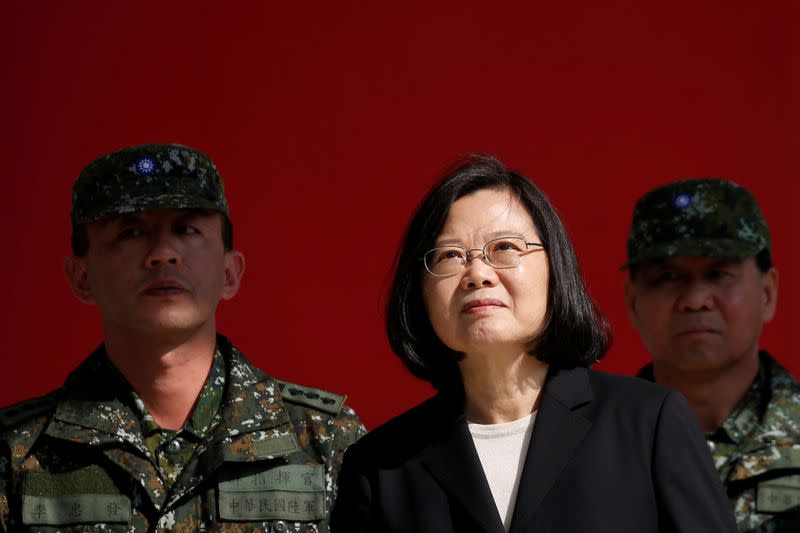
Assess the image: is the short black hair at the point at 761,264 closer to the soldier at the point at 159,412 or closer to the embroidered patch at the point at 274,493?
the soldier at the point at 159,412

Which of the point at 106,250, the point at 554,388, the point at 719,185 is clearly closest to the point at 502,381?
the point at 554,388

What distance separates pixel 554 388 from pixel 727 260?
3.61ft

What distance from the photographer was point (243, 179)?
12.5ft

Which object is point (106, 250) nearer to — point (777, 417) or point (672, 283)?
point (672, 283)

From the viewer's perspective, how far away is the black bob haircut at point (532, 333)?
2.13 meters

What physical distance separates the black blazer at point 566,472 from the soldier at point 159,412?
559 mm

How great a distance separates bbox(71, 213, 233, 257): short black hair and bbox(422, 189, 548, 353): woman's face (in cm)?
83

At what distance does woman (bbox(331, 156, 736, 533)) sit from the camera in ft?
6.53

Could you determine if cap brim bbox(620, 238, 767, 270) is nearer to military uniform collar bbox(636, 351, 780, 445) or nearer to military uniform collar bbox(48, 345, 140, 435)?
military uniform collar bbox(636, 351, 780, 445)

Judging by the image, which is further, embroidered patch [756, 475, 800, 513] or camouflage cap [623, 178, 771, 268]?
camouflage cap [623, 178, 771, 268]

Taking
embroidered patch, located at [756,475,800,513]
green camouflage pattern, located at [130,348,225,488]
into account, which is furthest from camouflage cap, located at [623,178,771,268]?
green camouflage pattern, located at [130,348,225,488]

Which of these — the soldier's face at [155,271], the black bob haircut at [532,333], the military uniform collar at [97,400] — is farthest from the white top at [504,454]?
the military uniform collar at [97,400]

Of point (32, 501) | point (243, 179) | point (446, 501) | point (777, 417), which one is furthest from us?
point (243, 179)

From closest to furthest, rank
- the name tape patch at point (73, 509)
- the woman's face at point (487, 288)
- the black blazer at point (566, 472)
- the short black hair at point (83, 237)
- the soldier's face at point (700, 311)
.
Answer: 1. the black blazer at point (566, 472)
2. the woman's face at point (487, 288)
3. the name tape patch at point (73, 509)
4. the short black hair at point (83, 237)
5. the soldier's face at point (700, 311)
